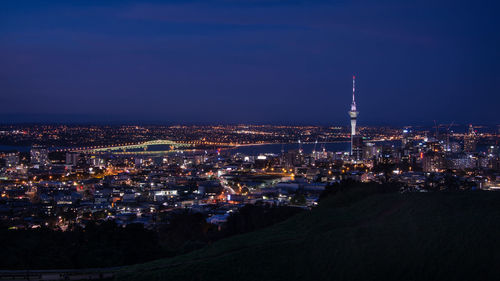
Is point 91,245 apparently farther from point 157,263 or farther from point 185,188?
point 185,188

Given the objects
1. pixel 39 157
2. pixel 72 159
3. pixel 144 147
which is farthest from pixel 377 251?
pixel 144 147

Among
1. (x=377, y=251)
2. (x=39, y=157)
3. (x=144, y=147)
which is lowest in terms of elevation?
(x=144, y=147)

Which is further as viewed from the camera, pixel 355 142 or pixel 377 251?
pixel 355 142

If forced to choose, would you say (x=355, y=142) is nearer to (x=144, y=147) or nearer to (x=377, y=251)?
(x=144, y=147)

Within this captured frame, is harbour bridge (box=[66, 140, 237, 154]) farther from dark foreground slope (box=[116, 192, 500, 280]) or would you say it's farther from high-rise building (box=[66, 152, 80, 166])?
dark foreground slope (box=[116, 192, 500, 280])

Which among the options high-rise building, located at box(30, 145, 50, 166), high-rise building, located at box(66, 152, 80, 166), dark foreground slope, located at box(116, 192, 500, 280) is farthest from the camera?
high-rise building, located at box(30, 145, 50, 166)

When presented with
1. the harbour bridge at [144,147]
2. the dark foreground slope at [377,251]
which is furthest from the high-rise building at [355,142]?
the dark foreground slope at [377,251]

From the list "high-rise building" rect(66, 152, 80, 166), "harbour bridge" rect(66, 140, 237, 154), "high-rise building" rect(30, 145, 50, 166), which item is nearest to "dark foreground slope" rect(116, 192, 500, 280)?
"high-rise building" rect(66, 152, 80, 166)

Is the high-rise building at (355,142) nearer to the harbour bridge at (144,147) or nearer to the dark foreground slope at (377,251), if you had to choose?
the harbour bridge at (144,147)

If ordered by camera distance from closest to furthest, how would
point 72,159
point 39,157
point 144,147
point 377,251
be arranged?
1. point 377,251
2. point 72,159
3. point 39,157
4. point 144,147

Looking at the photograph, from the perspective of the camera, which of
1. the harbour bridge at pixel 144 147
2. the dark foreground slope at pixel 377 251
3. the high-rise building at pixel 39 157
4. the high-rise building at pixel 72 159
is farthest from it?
the harbour bridge at pixel 144 147
